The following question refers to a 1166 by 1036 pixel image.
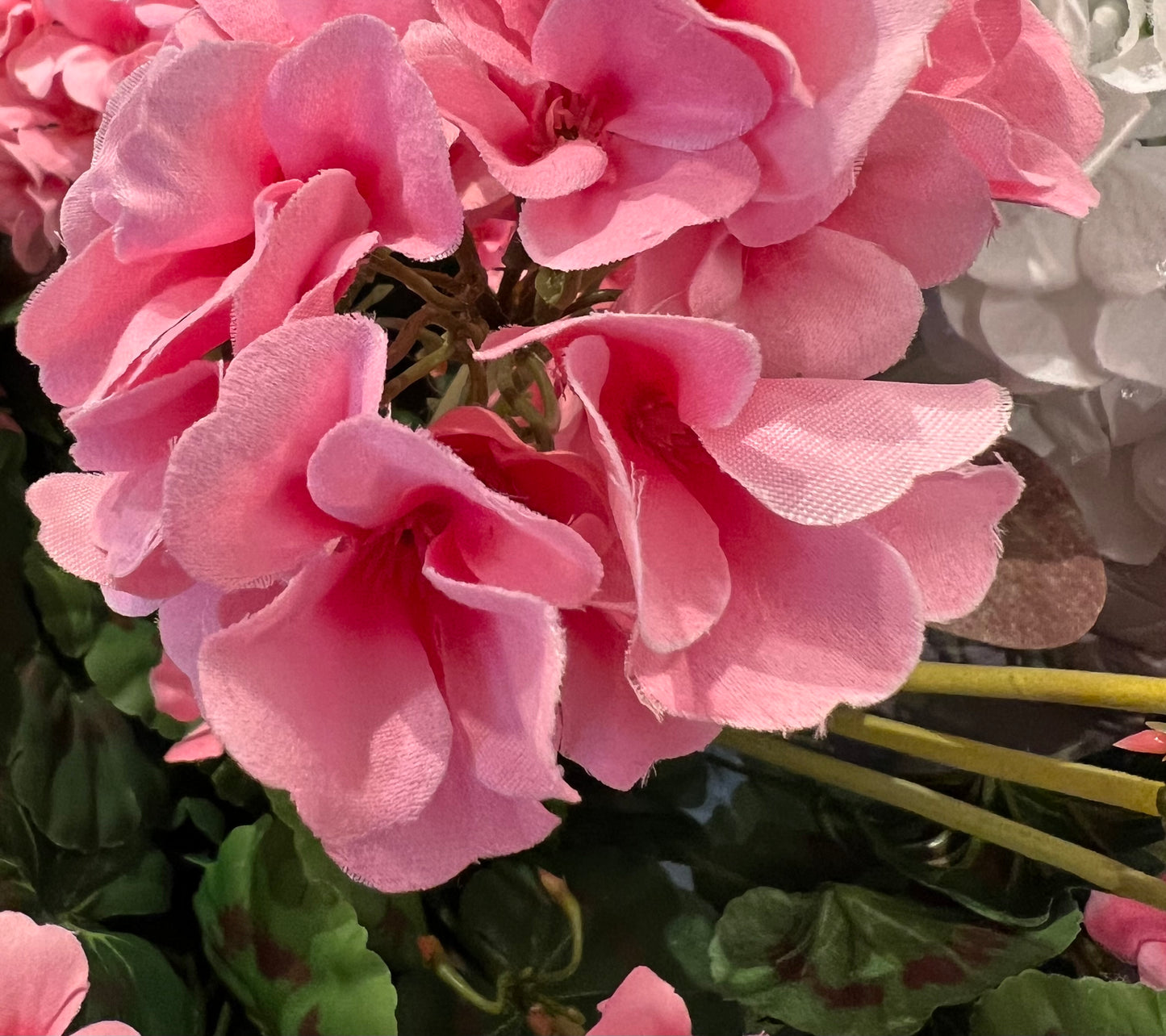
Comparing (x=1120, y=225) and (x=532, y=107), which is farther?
(x=1120, y=225)

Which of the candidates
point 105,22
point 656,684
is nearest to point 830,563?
point 656,684

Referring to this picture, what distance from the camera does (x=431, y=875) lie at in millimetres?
138

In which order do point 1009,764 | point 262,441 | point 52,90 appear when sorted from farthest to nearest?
1. point 52,90
2. point 1009,764
3. point 262,441

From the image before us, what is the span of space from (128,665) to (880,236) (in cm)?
32

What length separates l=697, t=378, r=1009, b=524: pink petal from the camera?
12cm

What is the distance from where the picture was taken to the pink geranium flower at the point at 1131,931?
260mm

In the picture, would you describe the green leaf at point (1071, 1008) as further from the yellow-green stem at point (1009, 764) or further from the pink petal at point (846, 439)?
the pink petal at point (846, 439)

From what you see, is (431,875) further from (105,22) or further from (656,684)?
(105,22)

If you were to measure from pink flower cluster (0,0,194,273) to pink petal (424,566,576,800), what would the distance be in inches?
9.1

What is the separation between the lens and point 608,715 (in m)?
0.15

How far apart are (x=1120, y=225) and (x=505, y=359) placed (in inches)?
7.3

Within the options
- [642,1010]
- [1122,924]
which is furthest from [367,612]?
[1122,924]

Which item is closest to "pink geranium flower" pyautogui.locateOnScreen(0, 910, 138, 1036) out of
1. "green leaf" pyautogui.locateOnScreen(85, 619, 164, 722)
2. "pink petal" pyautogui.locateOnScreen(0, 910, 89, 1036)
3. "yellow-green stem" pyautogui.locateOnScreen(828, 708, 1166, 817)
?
"pink petal" pyautogui.locateOnScreen(0, 910, 89, 1036)

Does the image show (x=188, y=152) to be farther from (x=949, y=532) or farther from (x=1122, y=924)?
(x=1122, y=924)
